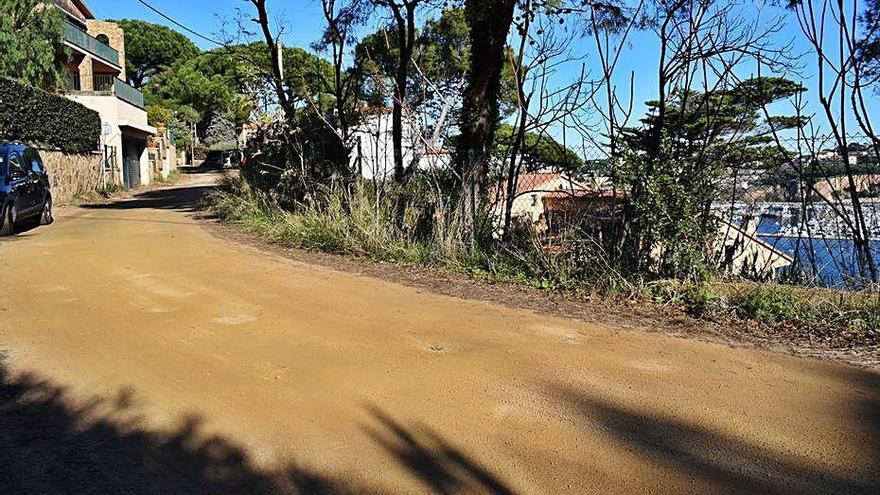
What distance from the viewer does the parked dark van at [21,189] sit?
11906 millimetres

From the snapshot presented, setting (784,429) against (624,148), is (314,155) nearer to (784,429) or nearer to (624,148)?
(624,148)

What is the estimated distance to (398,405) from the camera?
13.6 feet

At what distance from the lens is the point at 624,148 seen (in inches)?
303

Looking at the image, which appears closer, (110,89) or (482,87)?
(482,87)

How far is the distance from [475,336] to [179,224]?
1113 cm

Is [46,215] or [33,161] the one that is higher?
[33,161]

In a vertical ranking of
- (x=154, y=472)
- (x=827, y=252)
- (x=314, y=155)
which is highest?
(x=314, y=155)

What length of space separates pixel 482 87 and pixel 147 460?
8304mm

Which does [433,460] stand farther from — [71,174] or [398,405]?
[71,174]

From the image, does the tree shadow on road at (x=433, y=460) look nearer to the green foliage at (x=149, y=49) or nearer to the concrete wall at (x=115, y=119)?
the concrete wall at (x=115, y=119)

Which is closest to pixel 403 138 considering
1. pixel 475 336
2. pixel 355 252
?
pixel 355 252

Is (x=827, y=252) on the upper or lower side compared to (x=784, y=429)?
upper

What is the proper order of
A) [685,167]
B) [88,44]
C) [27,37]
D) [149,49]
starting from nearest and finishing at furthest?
[685,167]
[27,37]
[88,44]
[149,49]

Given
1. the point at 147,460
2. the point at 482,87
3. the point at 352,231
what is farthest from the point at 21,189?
the point at 147,460
